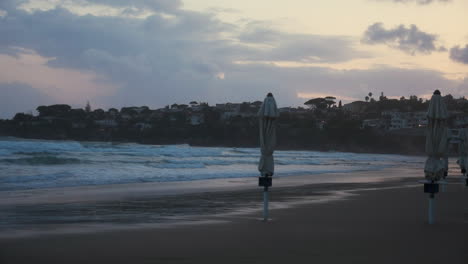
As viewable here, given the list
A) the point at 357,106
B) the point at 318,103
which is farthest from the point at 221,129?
the point at 357,106

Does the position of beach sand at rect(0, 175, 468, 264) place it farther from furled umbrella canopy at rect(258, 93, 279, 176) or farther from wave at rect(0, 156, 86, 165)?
wave at rect(0, 156, 86, 165)

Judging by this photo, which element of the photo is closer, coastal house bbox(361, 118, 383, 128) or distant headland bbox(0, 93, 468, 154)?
distant headland bbox(0, 93, 468, 154)

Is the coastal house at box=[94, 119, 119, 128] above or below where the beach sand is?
above

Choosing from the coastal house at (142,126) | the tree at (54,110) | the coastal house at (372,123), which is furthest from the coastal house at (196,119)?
the coastal house at (372,123)

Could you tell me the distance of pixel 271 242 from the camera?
25.3 feet

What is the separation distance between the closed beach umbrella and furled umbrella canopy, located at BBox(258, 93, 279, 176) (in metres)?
2.70

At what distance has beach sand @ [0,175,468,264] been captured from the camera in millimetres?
6645

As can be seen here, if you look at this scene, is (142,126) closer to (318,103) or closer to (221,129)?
(221,129)

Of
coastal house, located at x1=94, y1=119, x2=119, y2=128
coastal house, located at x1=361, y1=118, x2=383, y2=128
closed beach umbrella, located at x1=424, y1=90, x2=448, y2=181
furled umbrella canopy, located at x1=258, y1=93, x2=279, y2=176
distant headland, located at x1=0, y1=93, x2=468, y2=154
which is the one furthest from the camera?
coastal house, located at x1=361, y1=118, x2=383, y2=128

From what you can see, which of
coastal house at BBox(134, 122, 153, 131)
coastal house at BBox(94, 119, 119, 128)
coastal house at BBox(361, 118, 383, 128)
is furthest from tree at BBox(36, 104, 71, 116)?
coastal house at BBox(361, 118, 383, 128)

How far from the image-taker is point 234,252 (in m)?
7.01

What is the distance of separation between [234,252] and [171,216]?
12.1 feet

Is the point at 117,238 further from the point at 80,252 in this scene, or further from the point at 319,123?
the point at 319,123

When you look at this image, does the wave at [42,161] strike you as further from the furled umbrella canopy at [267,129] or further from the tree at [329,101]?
the tree at [329,101]
